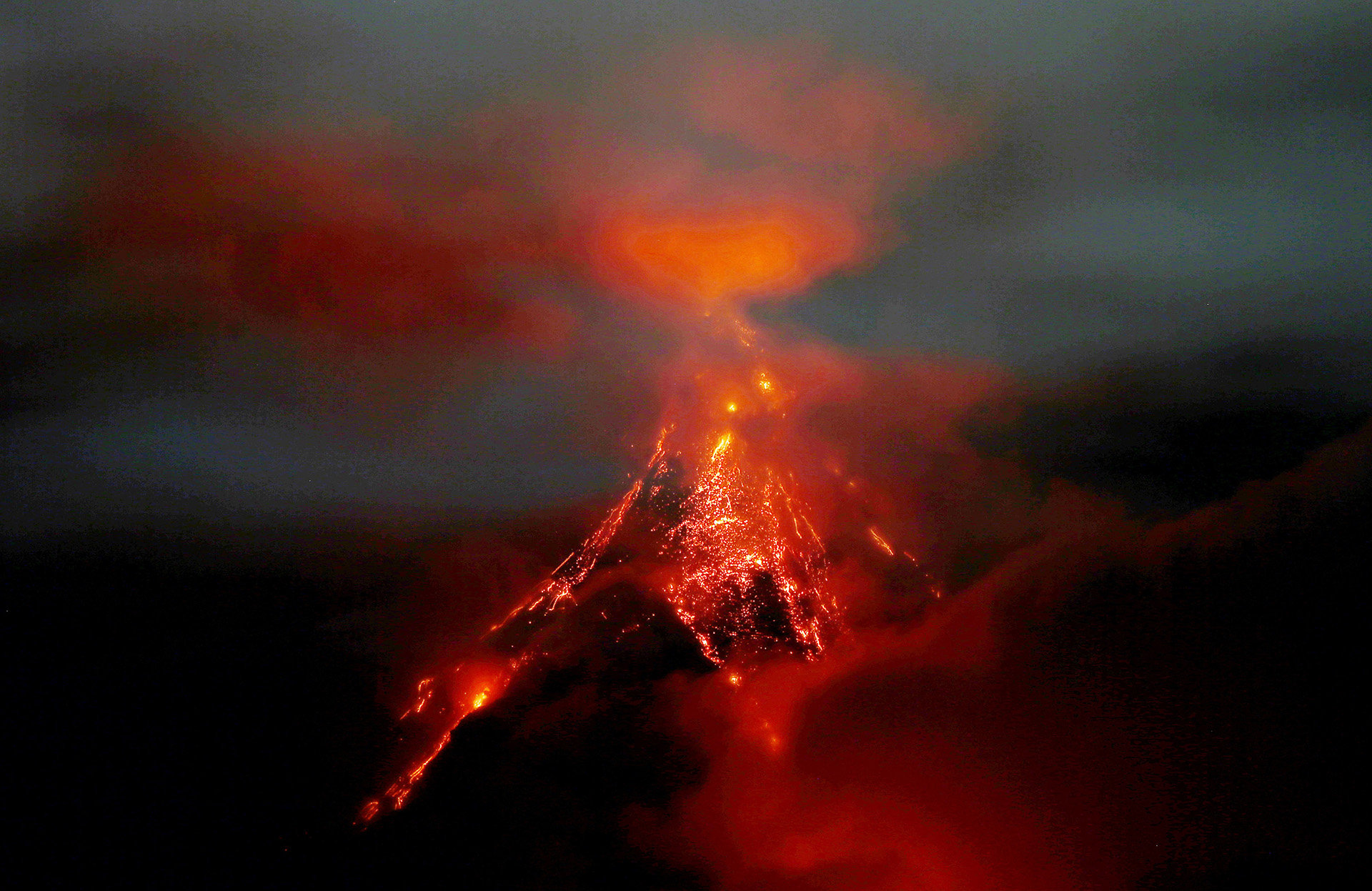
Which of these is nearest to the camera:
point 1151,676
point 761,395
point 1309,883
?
point 1309,883

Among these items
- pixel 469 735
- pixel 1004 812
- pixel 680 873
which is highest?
pixel 469 735

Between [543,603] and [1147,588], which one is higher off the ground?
[543,603]

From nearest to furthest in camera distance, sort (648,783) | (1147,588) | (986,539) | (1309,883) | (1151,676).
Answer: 1. (1309,883)
2. (648,783)
3. (1151,676)
4. (1147,588)
5. (986,539)

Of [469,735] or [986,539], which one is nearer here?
[469,735]

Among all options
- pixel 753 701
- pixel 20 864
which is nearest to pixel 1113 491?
pixel 753 701

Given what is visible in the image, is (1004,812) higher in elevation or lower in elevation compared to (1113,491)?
lower

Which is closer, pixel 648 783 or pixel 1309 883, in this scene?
pixel 1309 883

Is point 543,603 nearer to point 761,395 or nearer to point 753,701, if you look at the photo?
point 753,701

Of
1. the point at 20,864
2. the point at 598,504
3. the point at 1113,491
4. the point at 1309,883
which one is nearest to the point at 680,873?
the point at 598,504

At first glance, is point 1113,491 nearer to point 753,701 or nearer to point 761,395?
point 761,395
